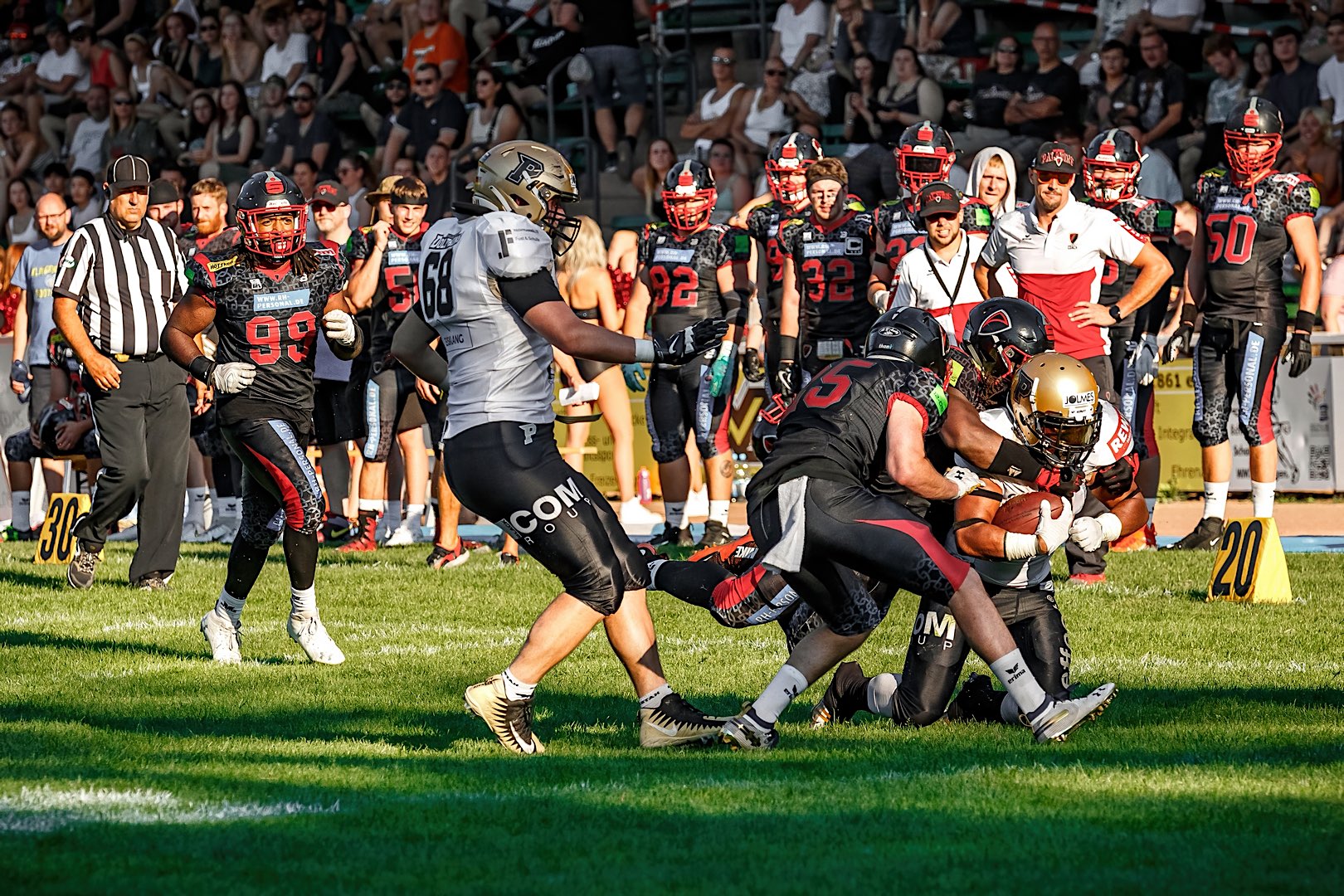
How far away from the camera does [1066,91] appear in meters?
15.3

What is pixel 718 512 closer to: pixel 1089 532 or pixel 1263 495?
pixel 1263 495

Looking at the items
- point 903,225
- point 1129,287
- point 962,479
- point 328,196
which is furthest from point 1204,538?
point 328,196

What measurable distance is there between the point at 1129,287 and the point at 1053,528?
6.22 meters

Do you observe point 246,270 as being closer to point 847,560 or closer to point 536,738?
point 536,738

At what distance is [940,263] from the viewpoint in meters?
10.3

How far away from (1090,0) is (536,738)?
13082mm

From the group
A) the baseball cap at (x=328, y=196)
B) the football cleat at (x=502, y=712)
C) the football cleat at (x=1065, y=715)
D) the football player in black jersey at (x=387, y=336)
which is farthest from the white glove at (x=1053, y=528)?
the baseball cap at (x=328, y=196)

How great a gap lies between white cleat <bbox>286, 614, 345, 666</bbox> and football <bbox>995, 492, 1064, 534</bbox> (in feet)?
10.2

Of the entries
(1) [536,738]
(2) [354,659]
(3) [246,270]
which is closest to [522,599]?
(2) [354,659]

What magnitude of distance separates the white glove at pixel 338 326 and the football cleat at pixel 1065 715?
349 cm

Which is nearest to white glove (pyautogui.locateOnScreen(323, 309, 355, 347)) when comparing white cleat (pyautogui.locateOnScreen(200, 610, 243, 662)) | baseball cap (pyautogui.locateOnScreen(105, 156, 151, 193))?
white cleat (pyautogui.locateOnScreen(200, 610, 243, 662))

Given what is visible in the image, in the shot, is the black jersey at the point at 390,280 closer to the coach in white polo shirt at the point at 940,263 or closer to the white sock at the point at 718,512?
the white sock at the point at 718,512

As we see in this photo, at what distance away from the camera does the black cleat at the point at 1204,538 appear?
432 inches

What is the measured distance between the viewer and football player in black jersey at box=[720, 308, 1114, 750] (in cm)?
550
